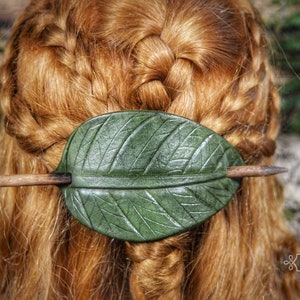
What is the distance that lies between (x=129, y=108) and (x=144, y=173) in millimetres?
108

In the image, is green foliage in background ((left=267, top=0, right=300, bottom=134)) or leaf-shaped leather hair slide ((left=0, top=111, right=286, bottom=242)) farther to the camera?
green foliage in background ((left=267, top=0, right=300, bottom=134))

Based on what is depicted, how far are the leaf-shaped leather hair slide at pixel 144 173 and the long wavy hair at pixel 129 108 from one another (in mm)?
42

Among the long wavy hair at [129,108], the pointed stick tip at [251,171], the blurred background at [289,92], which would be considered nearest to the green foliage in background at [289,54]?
the blurred background at [289,92]

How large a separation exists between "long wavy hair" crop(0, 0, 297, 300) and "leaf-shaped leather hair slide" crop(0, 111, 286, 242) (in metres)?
0.04

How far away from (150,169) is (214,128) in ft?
0.41

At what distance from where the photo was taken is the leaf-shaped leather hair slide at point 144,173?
0.87 meters

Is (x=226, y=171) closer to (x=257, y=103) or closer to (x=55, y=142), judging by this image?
(x=257, y=103)

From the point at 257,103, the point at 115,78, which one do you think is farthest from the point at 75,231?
the point at 257,103

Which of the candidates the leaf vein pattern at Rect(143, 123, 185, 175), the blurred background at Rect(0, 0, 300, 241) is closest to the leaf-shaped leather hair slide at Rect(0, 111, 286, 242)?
the leaf vein pattern at Rect(143, 123, 185, 175)

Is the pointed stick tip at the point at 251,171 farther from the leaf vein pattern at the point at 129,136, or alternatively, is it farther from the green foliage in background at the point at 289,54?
the green foliage in background at the point at 289,54

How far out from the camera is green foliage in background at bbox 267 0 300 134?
182 centimetres

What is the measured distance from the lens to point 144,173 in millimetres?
875

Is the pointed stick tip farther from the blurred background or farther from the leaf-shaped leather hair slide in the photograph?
the blurred background

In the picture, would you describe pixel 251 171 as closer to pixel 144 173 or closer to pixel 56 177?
pixel 144 173
